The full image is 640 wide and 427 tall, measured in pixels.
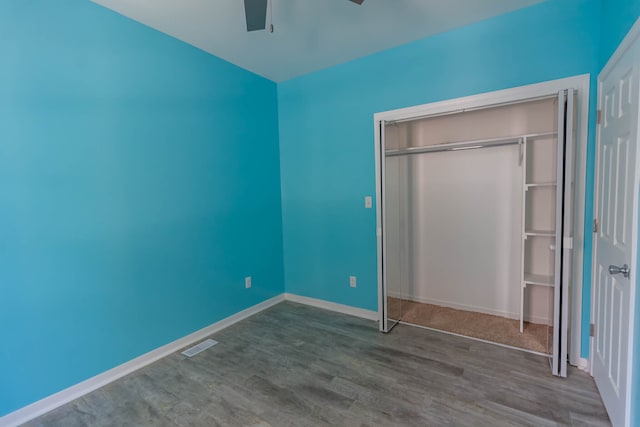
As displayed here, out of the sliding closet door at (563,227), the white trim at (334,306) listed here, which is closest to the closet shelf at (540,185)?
the sliding closet door at (563,227)

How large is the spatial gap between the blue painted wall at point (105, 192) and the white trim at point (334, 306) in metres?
0.88

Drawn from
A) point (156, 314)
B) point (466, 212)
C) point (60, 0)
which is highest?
point (60, 0)

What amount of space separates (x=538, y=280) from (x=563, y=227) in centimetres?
92

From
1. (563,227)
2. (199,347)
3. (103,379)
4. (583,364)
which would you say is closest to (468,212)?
(563,227)

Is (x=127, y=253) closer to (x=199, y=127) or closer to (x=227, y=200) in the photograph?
(x=227, y=200)

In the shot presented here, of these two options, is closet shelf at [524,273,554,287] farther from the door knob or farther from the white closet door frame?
the door knob

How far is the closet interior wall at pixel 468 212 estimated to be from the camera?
292 cm

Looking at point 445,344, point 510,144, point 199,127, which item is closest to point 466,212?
point 510,144

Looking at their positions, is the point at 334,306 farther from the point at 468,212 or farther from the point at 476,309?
the point at 468,212

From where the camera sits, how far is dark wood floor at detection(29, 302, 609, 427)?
185 centimetres

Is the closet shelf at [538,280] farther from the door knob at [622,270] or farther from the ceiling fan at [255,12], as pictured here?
the ceiling fan at [255,12]

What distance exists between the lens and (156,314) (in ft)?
8.41

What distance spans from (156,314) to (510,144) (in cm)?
364

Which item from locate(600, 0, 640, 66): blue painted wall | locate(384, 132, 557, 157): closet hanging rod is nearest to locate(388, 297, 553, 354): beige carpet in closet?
locate(384, 132, 557, 157): closet hanging rod
